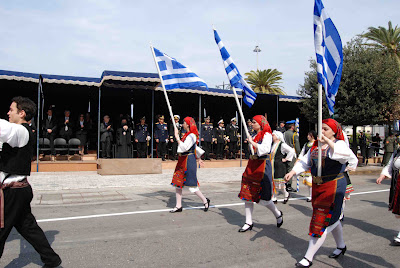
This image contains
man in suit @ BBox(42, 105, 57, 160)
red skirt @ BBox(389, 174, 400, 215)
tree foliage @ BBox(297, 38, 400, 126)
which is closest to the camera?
red skirt @ BBox(389, 174, 400, 215)

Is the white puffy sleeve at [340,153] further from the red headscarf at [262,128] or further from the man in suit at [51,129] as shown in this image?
the man in suit at [51,129]

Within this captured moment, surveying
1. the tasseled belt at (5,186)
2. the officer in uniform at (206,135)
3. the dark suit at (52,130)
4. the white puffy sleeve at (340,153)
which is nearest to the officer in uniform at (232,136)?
the officer in uniform at (206,135)

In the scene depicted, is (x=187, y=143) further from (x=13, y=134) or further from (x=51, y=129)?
(x=51, y=129)

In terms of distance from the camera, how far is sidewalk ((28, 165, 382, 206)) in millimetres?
9141

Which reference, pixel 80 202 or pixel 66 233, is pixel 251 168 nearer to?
pixel 66 233

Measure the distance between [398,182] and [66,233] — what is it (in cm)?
524

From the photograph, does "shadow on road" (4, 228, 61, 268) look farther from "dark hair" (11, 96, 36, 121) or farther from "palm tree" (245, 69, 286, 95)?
"palm tree" (245, 69, 286, 95)

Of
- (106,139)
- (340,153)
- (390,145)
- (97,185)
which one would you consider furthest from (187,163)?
(390,145)

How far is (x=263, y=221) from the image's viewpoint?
6961 mm

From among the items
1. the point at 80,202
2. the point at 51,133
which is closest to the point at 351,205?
the point at 80,202

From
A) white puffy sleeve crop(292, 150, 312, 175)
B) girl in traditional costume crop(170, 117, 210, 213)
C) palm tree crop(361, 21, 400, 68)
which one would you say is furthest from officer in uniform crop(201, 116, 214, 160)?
palm tree crop(361, 21, 400, 68)

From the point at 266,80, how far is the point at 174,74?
38.3m

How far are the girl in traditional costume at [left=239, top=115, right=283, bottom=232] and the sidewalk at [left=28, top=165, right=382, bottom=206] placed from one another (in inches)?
156

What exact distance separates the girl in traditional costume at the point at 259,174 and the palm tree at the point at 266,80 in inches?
1554
